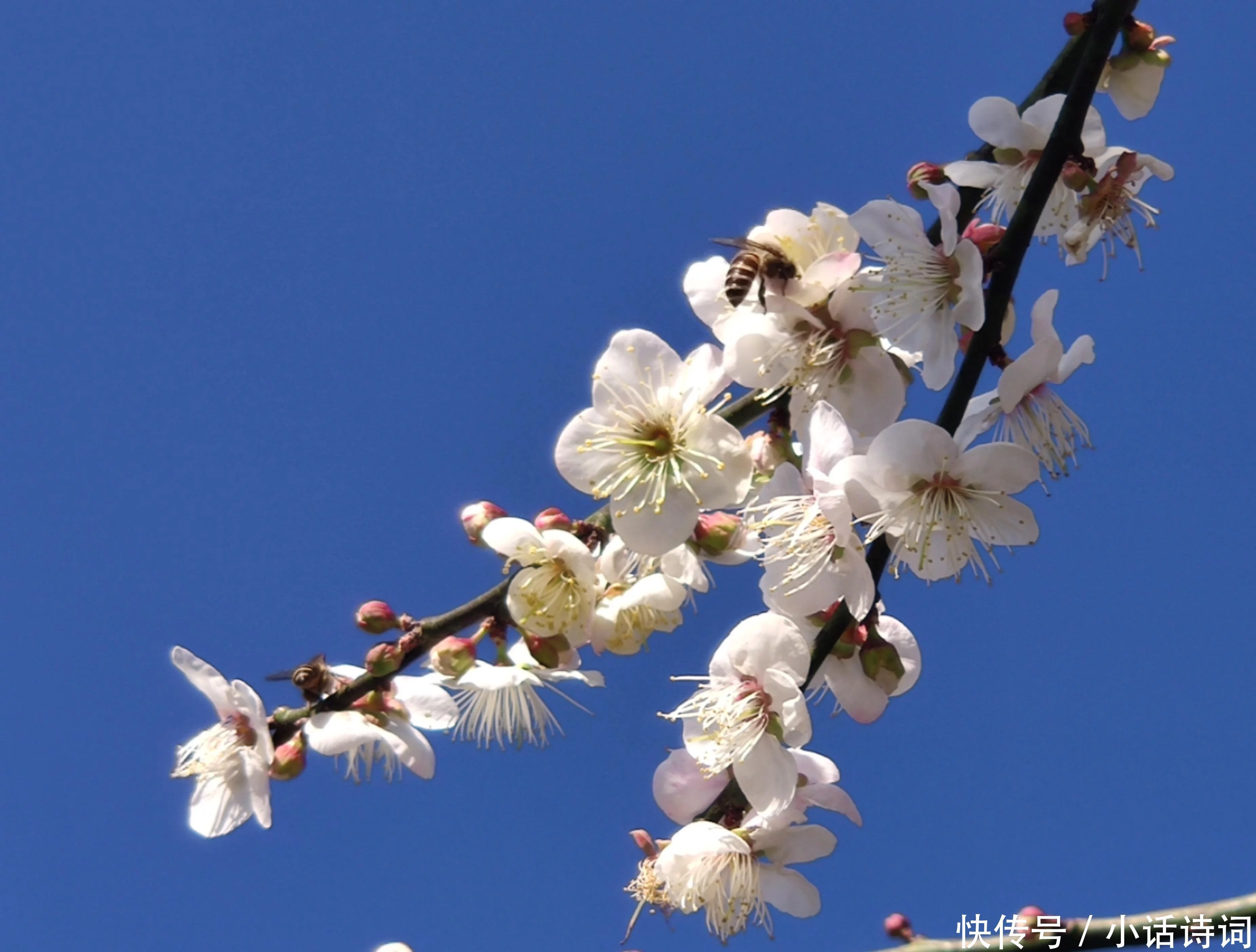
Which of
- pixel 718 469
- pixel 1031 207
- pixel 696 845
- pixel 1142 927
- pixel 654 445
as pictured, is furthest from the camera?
pixel 654 445

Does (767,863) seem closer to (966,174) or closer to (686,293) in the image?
(686,293)

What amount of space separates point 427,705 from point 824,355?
1.07 m

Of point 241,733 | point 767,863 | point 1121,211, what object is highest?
point 1121,211

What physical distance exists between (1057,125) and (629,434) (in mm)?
896

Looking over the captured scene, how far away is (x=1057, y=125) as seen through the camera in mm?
1537

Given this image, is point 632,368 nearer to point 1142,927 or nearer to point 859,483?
point 859,483

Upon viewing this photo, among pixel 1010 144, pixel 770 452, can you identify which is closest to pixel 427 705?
pixel 770 452

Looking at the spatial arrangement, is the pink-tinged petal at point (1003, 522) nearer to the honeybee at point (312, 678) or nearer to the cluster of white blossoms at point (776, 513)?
the cluster of white blossoms at point (776, 513)

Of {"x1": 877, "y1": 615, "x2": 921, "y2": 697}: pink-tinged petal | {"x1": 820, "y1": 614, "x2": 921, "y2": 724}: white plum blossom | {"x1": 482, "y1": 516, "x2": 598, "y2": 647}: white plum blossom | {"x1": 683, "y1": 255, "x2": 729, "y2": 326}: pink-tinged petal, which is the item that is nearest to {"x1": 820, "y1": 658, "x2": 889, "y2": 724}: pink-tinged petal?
{"x1": 820, "y1": 614, "x2": 921, "y2": 724}: white plum blossom

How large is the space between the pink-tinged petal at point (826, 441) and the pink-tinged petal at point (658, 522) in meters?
0.25

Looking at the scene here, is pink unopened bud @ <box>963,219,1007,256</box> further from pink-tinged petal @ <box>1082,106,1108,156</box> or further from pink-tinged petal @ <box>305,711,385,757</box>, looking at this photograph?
pink-tinged petal @ <box>305,711,385,757</box>

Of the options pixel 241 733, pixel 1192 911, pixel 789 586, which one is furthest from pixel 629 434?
pixel 1192 911

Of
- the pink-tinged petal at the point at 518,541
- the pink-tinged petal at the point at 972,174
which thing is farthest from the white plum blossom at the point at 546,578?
the pink-tinged petal at the point at 972,174

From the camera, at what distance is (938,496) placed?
1.62 metres
